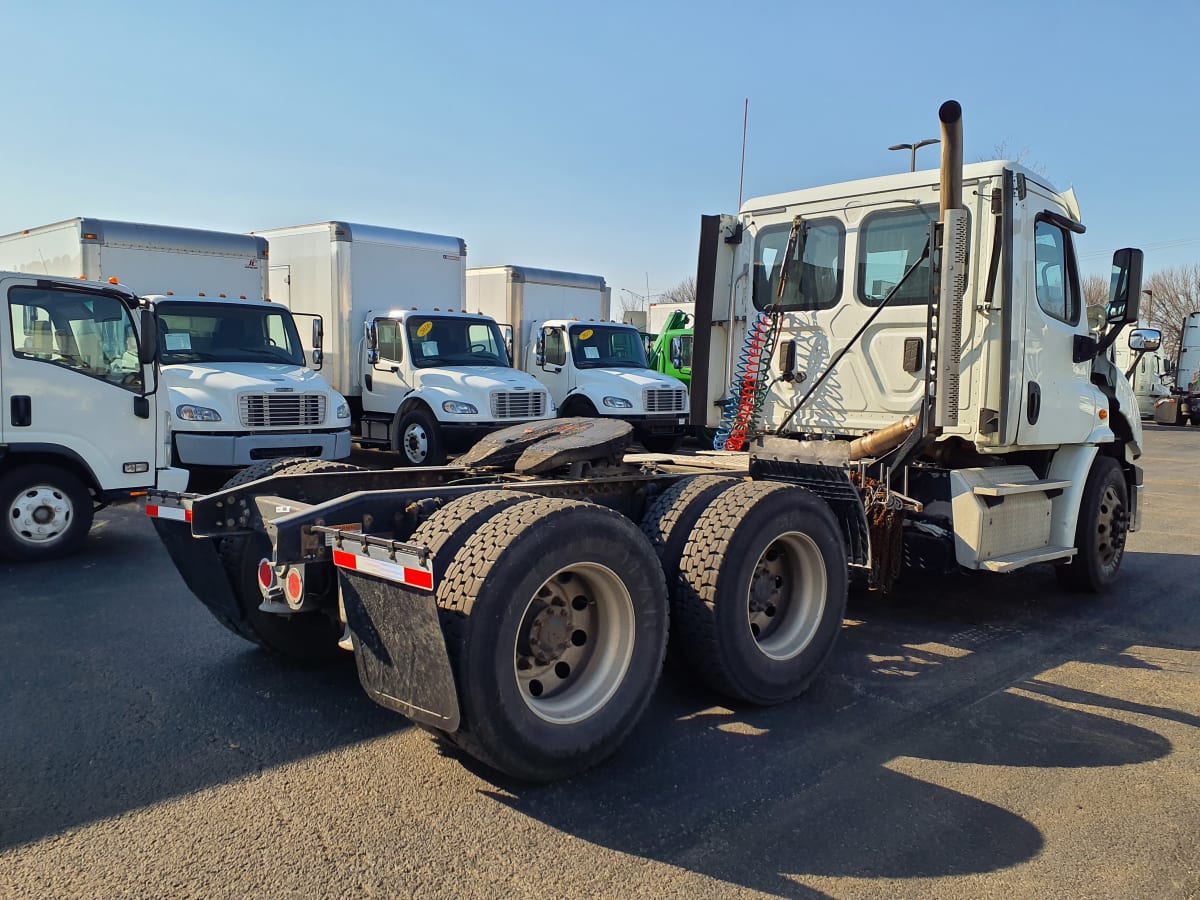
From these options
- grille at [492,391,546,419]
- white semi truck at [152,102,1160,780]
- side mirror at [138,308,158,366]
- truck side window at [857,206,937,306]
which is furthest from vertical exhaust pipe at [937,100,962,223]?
grille at [492,391,546,419]

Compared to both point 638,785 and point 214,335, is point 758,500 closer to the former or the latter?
point 638,785

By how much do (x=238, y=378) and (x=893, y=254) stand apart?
24.8 ft

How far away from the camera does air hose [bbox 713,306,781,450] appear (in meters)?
7.10

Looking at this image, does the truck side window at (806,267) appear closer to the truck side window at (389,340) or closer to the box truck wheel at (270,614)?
the box truck wheel at (270,614)

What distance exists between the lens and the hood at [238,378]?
10453 mm

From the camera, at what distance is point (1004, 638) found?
235 inches

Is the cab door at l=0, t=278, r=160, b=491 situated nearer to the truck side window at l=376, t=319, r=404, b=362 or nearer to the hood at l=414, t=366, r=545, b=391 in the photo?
the hood at l=414, t=366, r=545, b=391

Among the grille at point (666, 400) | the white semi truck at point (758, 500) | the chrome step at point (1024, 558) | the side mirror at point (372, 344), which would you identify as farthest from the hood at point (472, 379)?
the chrome step at point (1024, 558)

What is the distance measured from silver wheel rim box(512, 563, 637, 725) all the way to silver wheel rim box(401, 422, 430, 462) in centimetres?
950

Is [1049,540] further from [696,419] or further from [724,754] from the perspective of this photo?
[724,754]

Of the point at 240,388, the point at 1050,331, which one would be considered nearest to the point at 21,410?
the point at 240,388

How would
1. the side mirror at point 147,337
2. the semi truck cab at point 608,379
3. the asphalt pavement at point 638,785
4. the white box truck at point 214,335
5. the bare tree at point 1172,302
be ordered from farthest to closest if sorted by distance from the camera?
the bare tree at point 1172,302
the semi truck cab at point 608,379
the white box truck at point 214,335
the side mirror at point 147,337
the asphalt pavement at point 638,785

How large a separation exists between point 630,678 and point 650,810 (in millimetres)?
552

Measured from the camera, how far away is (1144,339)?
7.38 metres
